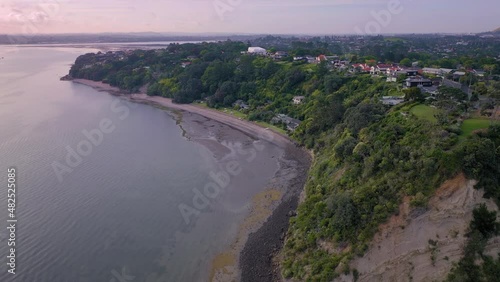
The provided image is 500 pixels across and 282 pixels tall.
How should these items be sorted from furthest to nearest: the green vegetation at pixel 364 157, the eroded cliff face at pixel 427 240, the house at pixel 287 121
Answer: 1. the house at pixel 287 121
2. the green vegetation at pixel 364 157
3. the eroded cliff face at pixel 427 240

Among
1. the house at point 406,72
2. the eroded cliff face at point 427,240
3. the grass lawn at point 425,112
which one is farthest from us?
the house at point 406,72

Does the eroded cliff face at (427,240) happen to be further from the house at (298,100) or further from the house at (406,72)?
the house at (298,100)

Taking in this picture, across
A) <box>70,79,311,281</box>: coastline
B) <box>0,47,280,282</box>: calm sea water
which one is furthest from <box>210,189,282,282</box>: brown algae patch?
<box>0,47,280,282</box>: calm sea water

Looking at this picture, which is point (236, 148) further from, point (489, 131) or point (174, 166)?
point (489, 131)

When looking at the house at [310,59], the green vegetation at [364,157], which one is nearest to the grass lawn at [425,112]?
the green vegetation at [364,157]

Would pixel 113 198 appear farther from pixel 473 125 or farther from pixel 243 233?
pixel 473 125

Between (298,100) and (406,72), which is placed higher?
(406,72)

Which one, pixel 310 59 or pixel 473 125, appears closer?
pixel 473 125

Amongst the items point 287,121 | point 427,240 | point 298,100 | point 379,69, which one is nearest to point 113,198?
point 427,240
